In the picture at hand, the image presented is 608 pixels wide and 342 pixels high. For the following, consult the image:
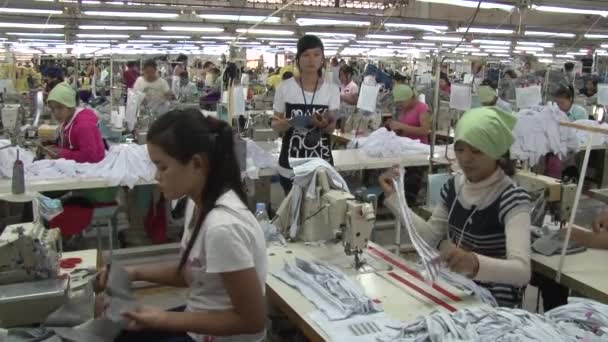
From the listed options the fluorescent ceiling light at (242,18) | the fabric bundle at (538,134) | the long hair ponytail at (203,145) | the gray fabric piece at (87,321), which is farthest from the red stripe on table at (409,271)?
the fluorescent ceiling light at (242,18)

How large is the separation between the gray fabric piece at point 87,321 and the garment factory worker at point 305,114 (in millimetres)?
1760

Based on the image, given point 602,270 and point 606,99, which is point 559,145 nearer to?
point 606,99

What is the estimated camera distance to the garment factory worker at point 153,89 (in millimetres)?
6587

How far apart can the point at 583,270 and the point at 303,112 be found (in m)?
1.82

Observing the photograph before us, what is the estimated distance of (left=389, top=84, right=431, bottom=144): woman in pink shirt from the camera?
529 cm

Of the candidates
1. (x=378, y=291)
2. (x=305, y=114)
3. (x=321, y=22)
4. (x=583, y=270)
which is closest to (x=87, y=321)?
(x=378, y=291)

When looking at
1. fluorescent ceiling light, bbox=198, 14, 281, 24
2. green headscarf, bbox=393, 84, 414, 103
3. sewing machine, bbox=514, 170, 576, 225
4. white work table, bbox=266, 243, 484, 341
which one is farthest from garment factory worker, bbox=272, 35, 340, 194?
fluorescent ceiling light, bbox=198, 14, 281, 24

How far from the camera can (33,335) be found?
1.58m

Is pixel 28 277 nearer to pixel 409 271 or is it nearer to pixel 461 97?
pixel 409 271

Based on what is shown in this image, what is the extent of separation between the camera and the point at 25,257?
1.89m

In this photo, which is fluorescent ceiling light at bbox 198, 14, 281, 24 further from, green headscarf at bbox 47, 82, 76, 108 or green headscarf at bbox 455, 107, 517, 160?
green headscarf at bbox 455, 107, 517, 160

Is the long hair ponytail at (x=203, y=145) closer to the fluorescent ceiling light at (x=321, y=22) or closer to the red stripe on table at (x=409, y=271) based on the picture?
the red stripe on table at (x=409, y=271)

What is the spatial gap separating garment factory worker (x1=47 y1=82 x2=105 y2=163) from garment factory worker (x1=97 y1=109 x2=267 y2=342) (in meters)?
2.73

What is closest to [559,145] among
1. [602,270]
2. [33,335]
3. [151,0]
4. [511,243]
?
[602,270]
